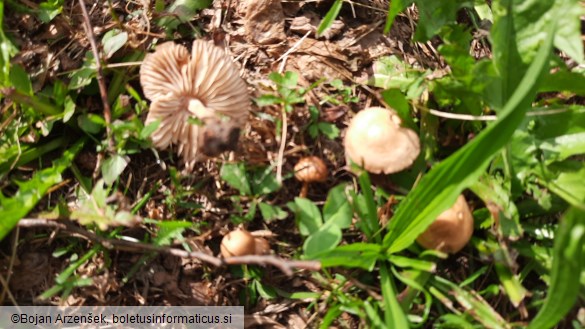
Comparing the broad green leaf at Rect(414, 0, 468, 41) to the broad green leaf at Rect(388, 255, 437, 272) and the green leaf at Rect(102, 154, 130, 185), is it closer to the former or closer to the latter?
the broad green leaf at Rect(388, 255, 437, 272)

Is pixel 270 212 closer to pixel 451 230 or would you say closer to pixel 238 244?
pixel 238 244

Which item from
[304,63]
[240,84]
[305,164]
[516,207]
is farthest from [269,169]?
[516,207]

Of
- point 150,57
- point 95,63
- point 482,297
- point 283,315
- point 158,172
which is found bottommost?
point 283,315

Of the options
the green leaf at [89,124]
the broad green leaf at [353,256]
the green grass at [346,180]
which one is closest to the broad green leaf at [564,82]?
the green grass at [346,180]

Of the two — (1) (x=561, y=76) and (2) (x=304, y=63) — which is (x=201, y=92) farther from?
(1) (x=561, y=76)

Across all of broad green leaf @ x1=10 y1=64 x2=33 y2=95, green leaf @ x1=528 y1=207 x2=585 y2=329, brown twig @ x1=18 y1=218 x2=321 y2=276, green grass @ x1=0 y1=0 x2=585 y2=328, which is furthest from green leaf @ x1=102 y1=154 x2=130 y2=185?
green leaf @ x1=528 y1=207 x2=585 y2=329

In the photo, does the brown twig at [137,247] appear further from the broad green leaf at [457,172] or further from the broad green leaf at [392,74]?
the broad green leaf at [392,74]
